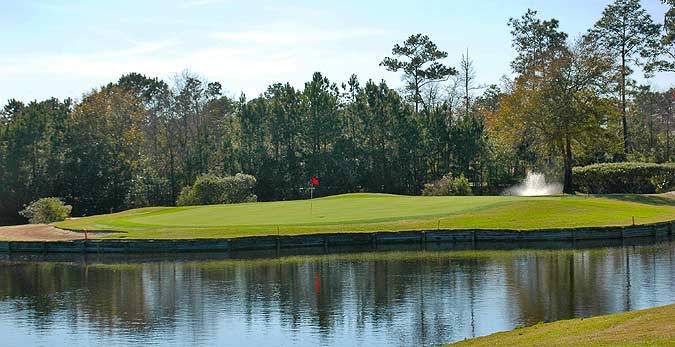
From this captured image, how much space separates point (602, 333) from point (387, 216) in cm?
3307

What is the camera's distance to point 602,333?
18953mm

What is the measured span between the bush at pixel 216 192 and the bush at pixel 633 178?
28898mm

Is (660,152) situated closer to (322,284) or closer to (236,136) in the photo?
(236,136)

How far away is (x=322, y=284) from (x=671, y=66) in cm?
5153

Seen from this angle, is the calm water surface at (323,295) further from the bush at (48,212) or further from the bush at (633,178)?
the bush at (633,178)

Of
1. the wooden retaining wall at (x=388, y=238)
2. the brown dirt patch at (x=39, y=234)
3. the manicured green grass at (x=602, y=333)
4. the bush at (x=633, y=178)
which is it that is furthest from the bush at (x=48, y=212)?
the manicured green grass at (x=602, y=333)

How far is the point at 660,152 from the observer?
295 feet

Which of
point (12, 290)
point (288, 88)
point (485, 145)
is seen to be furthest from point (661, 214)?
point (288, 88)

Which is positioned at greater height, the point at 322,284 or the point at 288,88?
the point at 288,88

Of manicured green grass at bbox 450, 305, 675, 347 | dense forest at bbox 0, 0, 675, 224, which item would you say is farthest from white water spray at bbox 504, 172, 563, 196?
manicured green grass at bbox 450, 305, 675, 347

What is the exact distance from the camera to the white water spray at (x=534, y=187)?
2926 inches

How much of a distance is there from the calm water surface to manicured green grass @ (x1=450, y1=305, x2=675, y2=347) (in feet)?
9.16

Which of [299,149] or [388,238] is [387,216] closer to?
[388,238]

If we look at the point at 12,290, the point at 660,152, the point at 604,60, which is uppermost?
the point at 604,60
